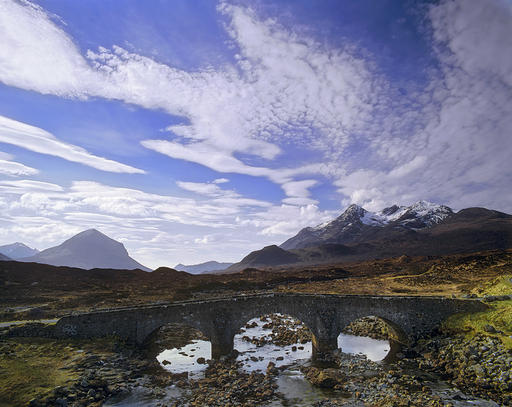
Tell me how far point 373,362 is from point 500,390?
8.87 m

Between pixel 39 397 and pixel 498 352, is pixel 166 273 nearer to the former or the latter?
pixel 39 397

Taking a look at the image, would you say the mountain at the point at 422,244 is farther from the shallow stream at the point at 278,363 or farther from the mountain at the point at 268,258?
the shallow stream at the point at 278,363

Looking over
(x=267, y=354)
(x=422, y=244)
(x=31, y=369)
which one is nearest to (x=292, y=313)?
(x=267, y=354)

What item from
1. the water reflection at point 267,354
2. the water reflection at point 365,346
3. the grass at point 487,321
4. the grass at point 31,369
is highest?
the grass at point 487,321

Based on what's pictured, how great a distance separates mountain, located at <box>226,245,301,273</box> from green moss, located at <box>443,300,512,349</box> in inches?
5427

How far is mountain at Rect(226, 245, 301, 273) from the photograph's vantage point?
551 feet

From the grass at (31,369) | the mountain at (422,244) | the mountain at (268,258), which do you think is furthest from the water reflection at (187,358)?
the mountain at (268,258)

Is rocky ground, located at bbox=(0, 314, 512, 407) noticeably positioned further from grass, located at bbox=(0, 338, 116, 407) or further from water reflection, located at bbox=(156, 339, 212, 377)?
water reflection, located at bbox=(156, 339, 212, 377)

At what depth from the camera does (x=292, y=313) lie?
1131 inches

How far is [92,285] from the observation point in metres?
59.4

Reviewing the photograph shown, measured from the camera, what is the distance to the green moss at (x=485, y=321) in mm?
24047

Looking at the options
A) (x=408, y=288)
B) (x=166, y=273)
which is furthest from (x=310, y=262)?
(x=408, y=288)

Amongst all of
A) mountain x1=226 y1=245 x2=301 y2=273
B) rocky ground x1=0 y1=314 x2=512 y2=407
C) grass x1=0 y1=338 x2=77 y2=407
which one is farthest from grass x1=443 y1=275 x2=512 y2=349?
mountain x1=226 y1=245 x2=301 y2=273

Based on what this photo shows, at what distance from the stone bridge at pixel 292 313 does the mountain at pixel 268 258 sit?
449ft
